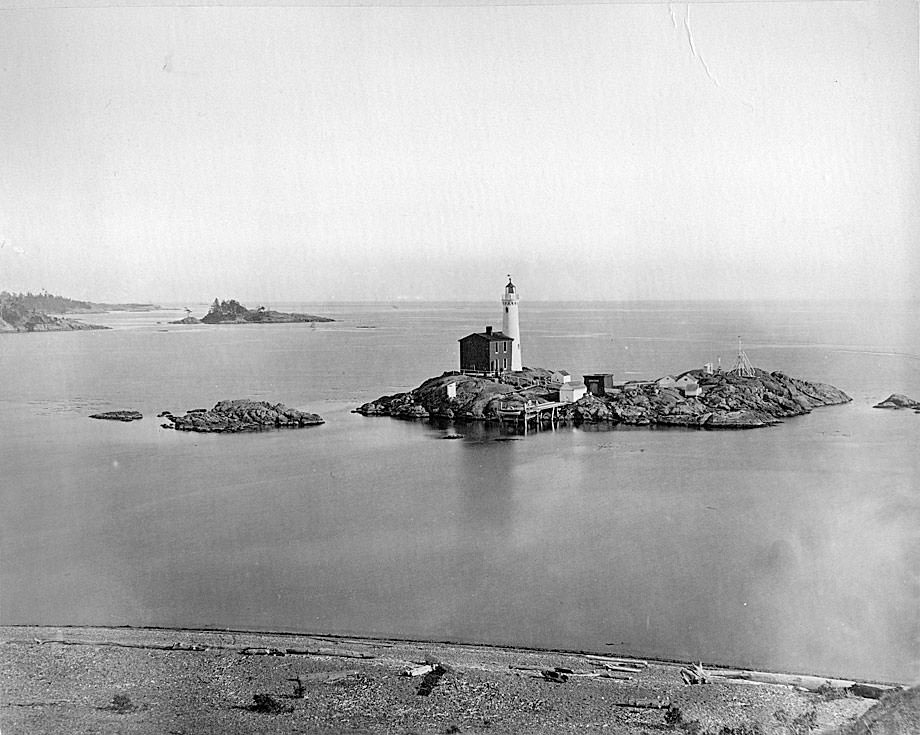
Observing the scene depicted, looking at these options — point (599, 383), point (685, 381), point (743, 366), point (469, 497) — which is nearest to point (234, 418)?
point (469, 497)

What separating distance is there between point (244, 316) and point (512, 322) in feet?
3.72

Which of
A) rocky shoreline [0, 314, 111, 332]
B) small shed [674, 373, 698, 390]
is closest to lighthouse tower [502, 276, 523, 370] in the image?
small shed [674, 373, 698, 390]

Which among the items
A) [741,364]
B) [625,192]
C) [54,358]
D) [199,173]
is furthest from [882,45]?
[54,358]

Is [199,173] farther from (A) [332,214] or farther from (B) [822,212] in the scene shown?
(B) [822,212]

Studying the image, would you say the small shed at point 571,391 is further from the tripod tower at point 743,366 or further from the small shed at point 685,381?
the tripod tower at point 743,366

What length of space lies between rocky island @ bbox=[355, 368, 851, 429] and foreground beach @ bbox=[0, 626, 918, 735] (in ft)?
3.15

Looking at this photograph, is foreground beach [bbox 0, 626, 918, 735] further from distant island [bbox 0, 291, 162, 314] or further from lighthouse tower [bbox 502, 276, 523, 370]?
distant island [bbox 0, 291, 162, 314]

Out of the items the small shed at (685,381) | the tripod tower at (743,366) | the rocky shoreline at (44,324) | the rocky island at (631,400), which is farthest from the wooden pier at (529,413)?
the rocky shoreline at (44,324)

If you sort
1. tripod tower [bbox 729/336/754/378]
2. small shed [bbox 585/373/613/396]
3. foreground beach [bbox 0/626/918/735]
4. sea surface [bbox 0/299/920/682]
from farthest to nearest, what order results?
small shed [bbox 585/373/613/396] → tripod tower [bbox 729/336/754/378] → sea surface [bbox 0/299/920/682] → foreground beach [bbox 0/626/918/735]

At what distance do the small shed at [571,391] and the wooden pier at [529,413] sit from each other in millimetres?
27

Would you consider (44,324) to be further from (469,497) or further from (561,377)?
(561,377)

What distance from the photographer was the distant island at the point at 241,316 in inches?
144

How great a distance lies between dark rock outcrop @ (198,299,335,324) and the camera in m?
3.66

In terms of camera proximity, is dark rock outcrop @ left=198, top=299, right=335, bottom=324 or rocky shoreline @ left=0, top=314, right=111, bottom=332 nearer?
rocky shoreline @ left=0, top=314, right=111, bottom=332
